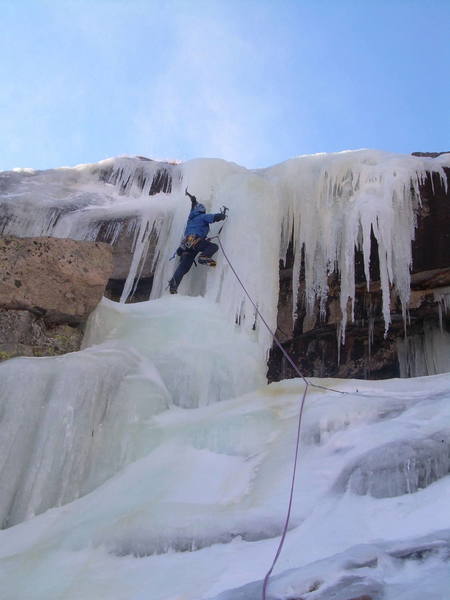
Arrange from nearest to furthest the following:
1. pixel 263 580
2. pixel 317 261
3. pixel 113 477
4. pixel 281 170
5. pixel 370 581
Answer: pixel 370 581 → pixel 263 580 → pixel 113 477 → pixel 317 261 → pixel 281 170

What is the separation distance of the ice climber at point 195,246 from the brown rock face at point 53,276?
1.38 meters

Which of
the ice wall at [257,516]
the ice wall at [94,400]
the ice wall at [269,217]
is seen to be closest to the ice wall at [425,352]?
the ice wall at [269,217]

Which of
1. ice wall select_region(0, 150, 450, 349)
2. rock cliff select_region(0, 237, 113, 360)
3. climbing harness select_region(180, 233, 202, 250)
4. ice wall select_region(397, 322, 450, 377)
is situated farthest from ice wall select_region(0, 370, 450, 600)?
ice wall select_region(397, 322, 450, 377)

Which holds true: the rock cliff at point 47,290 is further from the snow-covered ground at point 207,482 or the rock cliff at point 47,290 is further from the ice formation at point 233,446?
the snow-covered ground at point 207,482

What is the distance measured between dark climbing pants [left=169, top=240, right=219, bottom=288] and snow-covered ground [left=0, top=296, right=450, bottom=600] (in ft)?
5.08

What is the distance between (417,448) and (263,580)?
3.39 ft

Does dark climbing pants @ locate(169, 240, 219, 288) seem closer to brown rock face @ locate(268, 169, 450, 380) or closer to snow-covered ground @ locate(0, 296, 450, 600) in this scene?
brown rock face @ locate(268, 169, 450, 380)

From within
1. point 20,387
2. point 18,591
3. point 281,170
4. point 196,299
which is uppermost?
point 281,170

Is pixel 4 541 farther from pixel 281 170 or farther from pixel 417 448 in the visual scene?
pixel 281 170

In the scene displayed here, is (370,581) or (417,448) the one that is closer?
(370,581)

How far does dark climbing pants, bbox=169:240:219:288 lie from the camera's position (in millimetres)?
6789

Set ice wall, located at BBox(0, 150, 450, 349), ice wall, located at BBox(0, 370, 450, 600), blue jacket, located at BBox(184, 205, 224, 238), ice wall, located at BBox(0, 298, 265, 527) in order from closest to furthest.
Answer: ice wall, located at BBox(0, 370, 450, 600)
ice wall, located at BBox(0, 298, 265, 527)
ice wall, located at BBox(0, 150, 450, 349)
blue jacket, located at BBox(184, 205, 224, 238)

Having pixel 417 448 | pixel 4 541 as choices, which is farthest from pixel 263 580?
pixel 4 541

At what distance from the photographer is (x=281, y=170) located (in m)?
7.73
